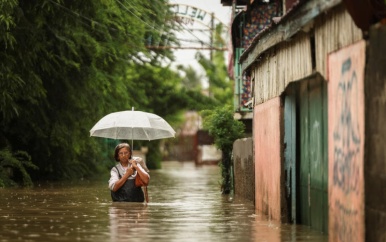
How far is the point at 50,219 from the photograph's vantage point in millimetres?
16047

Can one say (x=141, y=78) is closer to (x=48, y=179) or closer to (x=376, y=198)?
(x=48, y=179)

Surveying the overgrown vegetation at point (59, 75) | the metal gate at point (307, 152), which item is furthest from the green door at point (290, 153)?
the overgrown vegetation at point (59, 75)

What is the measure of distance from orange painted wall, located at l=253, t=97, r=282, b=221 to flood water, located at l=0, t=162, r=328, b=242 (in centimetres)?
30

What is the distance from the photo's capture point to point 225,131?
2597 centimetres

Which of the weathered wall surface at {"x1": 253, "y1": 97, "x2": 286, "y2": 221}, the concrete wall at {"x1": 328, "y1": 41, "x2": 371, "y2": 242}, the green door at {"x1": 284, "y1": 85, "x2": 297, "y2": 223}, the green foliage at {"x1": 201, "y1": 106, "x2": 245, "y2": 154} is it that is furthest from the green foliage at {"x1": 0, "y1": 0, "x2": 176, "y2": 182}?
the concrete wall at {"x1": 328, "y1": 41, "x2": 371, "y2": 242}

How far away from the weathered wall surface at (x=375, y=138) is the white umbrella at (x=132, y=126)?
9.71 metres

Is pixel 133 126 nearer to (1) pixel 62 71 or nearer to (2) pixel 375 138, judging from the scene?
(2) pixel 375 138

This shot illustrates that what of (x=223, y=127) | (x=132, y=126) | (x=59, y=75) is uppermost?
(x=59, y=75)

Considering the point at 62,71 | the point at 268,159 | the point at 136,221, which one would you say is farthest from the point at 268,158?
the point at 62,71

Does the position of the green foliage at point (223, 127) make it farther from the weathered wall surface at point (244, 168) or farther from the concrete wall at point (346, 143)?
the concrete wall at point (346, 143)

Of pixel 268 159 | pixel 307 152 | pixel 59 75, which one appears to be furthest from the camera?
pixel 59 75

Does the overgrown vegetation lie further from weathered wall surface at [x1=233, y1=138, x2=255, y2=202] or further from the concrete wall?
the concrete wall

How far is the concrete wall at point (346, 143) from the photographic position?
10.1m

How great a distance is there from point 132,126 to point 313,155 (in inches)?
222
